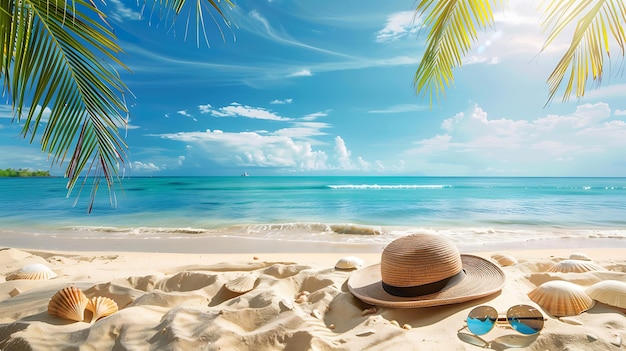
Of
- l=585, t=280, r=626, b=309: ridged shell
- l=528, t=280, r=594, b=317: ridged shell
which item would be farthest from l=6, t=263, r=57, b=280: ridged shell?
l=585, t=280, r=626, b=309: ridged shell

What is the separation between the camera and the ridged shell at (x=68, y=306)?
2598mm

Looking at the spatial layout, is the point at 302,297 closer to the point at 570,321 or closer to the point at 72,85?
the point at 570,321

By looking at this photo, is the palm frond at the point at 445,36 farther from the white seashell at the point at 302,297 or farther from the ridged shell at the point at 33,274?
the ridged shell at the point at 33,274

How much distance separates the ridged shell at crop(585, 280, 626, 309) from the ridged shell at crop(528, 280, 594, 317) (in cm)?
8

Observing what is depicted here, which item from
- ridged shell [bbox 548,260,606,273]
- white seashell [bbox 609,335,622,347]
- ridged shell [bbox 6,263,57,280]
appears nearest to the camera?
white seashell [bbox 609,335,622,347]

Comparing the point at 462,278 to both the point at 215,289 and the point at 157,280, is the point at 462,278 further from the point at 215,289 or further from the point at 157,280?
the point at 157,280

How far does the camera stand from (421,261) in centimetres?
252

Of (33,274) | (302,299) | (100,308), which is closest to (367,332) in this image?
(302,299)

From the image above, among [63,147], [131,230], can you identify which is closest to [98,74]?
[63,147]

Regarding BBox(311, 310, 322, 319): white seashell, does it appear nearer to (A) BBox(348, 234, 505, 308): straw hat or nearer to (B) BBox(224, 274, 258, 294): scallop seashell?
(A) BBox(348, 234, 505, 308): straw hat

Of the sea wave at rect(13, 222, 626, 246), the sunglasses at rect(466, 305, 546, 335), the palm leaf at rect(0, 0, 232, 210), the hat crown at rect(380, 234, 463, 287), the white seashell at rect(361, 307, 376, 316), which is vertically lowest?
the sea wave at rect(13, 222, 626, 246)

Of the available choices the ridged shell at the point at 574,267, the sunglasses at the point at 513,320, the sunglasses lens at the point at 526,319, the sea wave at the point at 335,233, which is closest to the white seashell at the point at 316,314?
the sunglasses at the point at 513,320

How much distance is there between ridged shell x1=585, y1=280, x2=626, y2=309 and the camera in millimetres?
2432

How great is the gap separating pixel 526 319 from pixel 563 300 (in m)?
0.60
